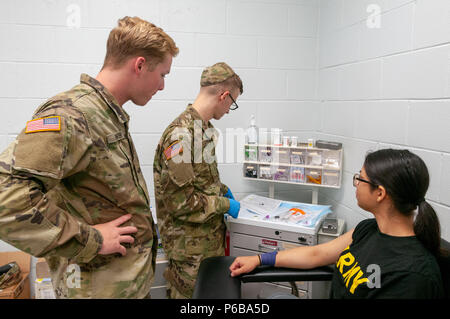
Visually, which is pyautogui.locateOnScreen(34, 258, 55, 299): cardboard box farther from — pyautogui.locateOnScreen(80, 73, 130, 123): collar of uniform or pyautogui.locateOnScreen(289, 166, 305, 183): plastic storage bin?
pyautogui.locateOnScreen(289, 166, 305, 183): plastic storage bin

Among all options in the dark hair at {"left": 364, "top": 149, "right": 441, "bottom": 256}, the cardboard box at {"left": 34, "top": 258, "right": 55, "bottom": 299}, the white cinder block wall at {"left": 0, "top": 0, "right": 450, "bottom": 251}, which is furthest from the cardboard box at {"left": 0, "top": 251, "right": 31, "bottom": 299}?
the dark hair at {"left": 364, "top": 149, "right": 441, "bottom": 256}

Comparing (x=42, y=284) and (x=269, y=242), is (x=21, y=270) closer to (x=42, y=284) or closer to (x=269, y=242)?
(x=42, y=284)

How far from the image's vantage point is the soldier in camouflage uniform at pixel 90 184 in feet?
2.63

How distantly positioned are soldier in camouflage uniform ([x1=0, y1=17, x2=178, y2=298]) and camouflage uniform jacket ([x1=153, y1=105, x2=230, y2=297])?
388mm

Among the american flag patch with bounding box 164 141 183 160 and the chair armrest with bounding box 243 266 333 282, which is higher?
the american flag patch with bounding box 164 141 183 160

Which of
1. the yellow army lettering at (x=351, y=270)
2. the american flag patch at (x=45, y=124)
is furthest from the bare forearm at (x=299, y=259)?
the american flag patch at (x=45, y=124)

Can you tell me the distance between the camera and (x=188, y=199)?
1557 millimetres

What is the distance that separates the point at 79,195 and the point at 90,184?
0.05 meters

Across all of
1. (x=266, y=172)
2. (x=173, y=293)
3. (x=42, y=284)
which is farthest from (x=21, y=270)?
(x=266, y=172)

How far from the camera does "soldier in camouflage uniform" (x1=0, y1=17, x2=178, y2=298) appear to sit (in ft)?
2.63

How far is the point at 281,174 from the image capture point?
226 cm

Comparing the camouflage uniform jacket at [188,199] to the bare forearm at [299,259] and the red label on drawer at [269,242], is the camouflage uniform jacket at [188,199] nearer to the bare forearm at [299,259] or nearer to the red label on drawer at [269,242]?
the red label on drawer at [269,242]

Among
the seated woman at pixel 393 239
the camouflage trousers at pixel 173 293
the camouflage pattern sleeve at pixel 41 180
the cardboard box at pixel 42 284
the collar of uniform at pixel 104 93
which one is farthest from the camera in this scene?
the cardboard box at pixel 42 284
